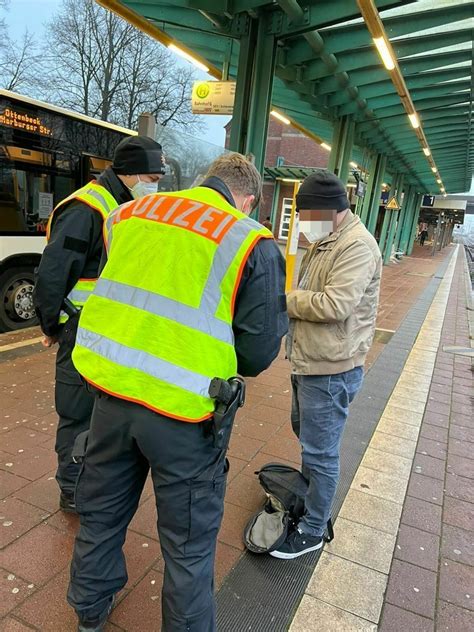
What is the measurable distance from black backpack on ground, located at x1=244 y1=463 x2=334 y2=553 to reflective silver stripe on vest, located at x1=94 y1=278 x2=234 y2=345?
1.39 m

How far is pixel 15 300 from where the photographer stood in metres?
6.42

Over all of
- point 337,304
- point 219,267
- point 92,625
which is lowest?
point 92,625

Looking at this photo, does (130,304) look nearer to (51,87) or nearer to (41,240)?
(41,240)

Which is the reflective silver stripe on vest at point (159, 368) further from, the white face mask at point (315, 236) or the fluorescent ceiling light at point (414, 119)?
the fluorescent ceiling light at point (414, 119)

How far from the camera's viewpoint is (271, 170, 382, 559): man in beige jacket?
208 cm

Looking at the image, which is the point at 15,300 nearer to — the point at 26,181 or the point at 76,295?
the point at 26,181

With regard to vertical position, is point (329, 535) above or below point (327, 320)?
below

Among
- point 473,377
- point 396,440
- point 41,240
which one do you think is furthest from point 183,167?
point 473,377

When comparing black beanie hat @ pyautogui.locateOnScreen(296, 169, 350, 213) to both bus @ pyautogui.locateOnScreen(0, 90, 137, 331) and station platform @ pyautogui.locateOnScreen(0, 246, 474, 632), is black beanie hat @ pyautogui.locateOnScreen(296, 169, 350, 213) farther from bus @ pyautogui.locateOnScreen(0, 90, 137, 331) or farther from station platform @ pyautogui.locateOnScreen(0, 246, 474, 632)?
bus @ pyautogui.locateOnScreen(0, 90, 137, 331)

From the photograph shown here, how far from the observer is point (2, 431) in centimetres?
334

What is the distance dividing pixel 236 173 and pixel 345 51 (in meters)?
6.66

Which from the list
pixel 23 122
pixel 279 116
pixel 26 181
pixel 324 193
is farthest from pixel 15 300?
pixel 279 116

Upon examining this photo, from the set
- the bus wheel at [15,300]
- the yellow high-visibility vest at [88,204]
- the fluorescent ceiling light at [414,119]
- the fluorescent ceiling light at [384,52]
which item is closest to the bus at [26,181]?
the bus wheel at [15,300]

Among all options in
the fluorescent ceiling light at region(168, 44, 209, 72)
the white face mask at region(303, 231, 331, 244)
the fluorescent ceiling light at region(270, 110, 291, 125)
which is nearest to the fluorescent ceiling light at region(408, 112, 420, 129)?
the fluorescent ceiling light at region(270, 110, 291, 125)
